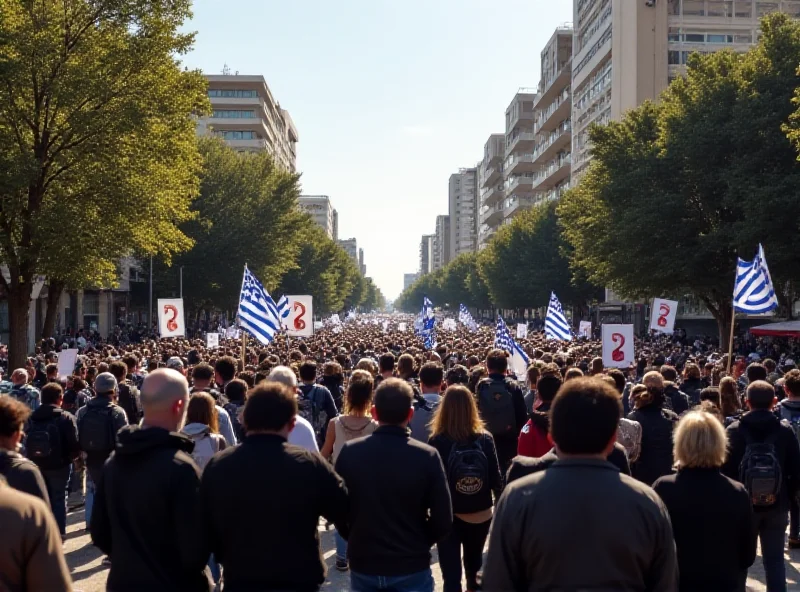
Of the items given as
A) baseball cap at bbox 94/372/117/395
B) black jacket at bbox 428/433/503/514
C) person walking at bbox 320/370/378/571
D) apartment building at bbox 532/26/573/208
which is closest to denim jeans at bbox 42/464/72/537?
baseball cap at bbox 94/372/117/395

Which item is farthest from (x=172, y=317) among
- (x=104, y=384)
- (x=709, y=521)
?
(x=709, y=521)

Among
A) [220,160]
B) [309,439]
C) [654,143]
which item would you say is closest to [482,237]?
[220,160]

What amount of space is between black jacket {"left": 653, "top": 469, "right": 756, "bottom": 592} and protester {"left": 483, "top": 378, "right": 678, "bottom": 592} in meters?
1.39

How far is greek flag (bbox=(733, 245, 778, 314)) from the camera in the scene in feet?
50.6

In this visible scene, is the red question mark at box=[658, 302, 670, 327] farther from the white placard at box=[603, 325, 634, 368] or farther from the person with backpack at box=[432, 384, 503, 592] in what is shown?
the person with backpack at box=[432, 384, 503, 592]

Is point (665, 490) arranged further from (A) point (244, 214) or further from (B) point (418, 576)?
(A) point (244, 214)

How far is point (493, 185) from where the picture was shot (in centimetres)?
13800

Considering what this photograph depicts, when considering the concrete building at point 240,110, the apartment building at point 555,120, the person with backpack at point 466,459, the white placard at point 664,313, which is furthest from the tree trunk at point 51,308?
the concrete building at point 240,110

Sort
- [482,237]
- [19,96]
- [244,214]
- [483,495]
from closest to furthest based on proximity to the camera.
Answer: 1. [483,495]
2. [19,96]
3. [244,214]
4. [482,237]

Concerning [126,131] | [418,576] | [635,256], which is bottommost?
[418,576]

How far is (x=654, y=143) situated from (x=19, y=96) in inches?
946

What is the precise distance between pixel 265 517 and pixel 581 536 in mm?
1529

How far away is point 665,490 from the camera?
183 inches

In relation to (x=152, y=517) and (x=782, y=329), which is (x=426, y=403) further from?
(x=782, y=329)
